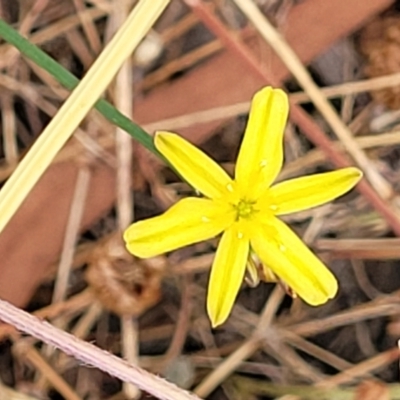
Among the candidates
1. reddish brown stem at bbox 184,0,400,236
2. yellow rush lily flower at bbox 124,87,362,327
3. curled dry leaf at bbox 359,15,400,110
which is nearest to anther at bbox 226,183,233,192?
yellow rush lily flower at bbox 124,87,362,327

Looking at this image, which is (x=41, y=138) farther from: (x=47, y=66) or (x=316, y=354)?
(x=316, y=354)

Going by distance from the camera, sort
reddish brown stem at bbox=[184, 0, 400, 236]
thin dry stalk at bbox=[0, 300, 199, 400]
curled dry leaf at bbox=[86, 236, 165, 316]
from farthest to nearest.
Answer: curled dry leaf at bbox=[86, 236, 165, 316]
reddish brown stem at bbox=[184, 0, 400, 236]
thin dry stalk at bbox=[0, 300, 199, 400]

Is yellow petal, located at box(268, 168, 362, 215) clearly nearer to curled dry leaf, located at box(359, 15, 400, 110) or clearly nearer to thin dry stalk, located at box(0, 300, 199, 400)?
thin dry stalk, located at box(0, 300, 199, 400)

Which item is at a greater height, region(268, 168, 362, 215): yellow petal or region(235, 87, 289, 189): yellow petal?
region(235, 87, 289, 189): yellow petal

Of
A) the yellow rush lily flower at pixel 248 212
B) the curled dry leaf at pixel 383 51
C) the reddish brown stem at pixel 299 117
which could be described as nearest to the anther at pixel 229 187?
the yellow rush lily flower at pixel 248 212

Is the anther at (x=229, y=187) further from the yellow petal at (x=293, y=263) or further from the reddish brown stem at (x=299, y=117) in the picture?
the reddish brown stem at (x=299, y=117)

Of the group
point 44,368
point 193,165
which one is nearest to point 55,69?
point 193,165

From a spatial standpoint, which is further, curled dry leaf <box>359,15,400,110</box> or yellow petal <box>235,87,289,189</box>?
curled dry leaf <box>359,15,400,110</box>

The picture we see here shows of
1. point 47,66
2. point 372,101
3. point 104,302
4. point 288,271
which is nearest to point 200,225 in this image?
point 288,271
